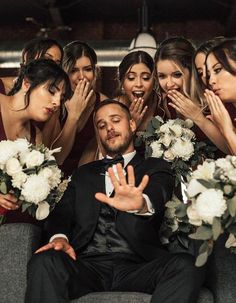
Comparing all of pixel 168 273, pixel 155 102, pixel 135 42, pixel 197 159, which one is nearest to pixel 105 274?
pixel 168 273

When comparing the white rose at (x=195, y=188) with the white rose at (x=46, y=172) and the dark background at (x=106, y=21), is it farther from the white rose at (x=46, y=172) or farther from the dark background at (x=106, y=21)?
the dark background at (x=106, y=21)

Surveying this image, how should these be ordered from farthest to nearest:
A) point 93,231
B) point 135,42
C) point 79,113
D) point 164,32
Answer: point 164,32 → point 135,42 → point 79,113 → point 93,231

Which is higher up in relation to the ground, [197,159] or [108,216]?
[197,159]

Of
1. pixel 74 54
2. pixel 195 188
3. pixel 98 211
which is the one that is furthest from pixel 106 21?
pixel 195 188

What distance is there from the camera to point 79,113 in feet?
11.5

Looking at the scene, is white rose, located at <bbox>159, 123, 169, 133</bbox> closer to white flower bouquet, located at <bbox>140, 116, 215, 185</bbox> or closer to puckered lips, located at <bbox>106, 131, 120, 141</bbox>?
white flower bouquet, located at <bbox>140, 116, 215, 185</bbox>

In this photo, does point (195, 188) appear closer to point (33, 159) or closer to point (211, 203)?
point (211, 203)

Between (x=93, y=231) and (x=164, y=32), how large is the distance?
5.83 metres

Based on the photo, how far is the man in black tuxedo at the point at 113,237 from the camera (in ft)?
7.47

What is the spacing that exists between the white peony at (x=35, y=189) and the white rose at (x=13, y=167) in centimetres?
6

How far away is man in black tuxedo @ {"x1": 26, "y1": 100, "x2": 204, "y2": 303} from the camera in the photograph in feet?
7.47

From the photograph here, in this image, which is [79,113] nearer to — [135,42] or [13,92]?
[13,92]

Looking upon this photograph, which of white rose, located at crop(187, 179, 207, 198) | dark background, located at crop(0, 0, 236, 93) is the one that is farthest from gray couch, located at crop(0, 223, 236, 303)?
dark background, located at crop(0, 0, 236, 93)

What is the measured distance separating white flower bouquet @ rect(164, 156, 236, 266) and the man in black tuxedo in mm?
183
